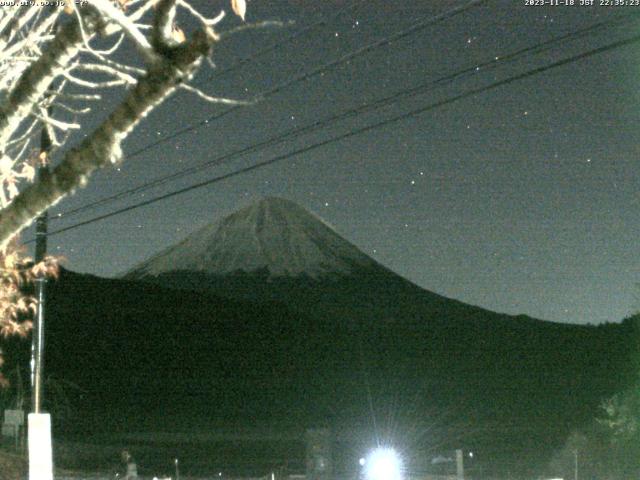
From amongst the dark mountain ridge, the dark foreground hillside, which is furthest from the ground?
the dark mountain ridge

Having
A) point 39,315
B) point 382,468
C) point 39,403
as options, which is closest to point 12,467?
point 382,468

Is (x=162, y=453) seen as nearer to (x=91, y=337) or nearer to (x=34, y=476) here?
(x=34, y=476)

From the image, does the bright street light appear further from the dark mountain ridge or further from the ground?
Result: the dark mountain ridge

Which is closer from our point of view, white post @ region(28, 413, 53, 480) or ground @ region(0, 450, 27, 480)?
white post @ region(28, 413, 53, 480)

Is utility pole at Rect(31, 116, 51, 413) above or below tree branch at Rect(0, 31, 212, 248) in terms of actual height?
above

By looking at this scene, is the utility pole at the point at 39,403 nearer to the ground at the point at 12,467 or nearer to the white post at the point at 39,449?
the white post at the point at 39,449

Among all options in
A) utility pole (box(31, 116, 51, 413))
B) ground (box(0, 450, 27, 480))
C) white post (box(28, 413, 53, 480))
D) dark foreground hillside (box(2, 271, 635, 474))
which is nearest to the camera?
white post (box(28, 413, 53, 480))

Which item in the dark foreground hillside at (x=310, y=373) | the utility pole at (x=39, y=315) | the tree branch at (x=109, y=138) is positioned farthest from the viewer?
the dark foreground hillside at (x=310, y=373)

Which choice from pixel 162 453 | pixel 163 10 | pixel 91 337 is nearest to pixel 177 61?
pixel 163 10

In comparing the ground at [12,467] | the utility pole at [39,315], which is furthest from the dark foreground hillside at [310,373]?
the utility pole at [39,315]

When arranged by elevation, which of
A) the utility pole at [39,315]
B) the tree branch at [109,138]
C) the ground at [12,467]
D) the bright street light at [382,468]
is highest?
the utility pole at [39,315]
